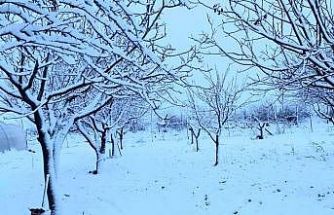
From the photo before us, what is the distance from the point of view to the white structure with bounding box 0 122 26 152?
124 ft

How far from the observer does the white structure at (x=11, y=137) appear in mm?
37934

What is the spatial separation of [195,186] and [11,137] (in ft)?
94.2

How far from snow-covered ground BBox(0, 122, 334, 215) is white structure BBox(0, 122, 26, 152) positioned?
596 inches

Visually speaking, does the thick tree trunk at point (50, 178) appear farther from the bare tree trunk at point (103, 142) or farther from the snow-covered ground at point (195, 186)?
the bare tree trunk at point (103, 142)

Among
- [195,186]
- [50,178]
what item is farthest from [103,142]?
[50,178]

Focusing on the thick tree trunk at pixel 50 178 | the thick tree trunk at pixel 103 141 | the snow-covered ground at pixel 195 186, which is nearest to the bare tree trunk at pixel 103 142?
the thick tree trunk at pixel 103 141

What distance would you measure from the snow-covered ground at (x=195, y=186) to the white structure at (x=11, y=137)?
15.1 meters

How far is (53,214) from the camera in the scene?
970 cm

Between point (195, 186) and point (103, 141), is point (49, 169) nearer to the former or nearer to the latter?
point (195, 186)

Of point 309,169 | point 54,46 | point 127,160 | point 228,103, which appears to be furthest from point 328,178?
point 54,46

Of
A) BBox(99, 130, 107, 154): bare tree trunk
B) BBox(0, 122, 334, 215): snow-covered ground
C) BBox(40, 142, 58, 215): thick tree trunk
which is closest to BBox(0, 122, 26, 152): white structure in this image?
BBox(0, 122, 334, 215): snow-covered ground

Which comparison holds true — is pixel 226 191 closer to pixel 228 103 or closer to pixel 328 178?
pixel 328 178

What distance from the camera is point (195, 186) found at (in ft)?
48.9

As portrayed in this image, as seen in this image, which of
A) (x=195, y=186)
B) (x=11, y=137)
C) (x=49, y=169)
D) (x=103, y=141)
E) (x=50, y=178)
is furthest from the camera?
(x=11, y=137)
